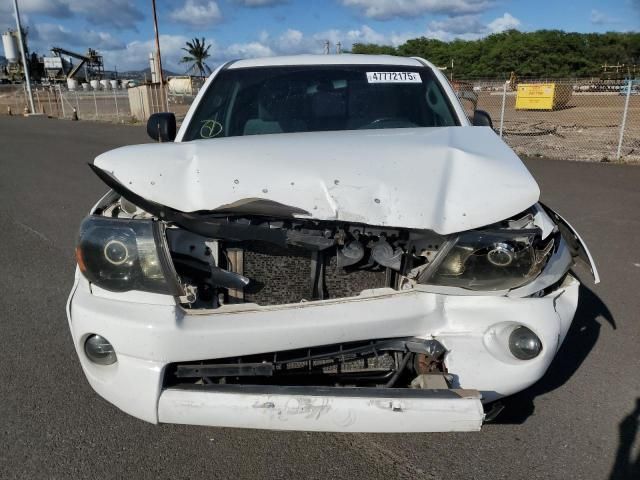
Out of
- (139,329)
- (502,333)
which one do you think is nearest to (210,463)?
(139,329)

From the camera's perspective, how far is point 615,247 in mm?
5539

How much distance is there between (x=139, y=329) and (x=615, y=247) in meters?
5.12

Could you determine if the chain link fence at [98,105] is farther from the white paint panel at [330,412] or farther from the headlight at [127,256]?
the white paint panel at [330,412]

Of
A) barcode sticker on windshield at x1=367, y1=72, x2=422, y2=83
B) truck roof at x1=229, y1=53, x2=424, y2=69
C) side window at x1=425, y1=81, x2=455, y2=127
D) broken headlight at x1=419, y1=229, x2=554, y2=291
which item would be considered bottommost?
broken headlight at x1=419, y1=229, x2=554, y2=291

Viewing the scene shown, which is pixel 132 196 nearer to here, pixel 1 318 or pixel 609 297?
pixel 1 318

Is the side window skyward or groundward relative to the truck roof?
groundward

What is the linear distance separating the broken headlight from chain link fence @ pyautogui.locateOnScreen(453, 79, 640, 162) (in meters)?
2.58

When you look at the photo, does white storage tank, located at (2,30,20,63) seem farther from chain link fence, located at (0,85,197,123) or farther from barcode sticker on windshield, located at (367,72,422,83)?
barcode sticker on windshield, located at (367,72,422,83)

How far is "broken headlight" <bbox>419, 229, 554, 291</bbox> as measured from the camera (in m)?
2.18

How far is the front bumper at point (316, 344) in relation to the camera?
6.63ft

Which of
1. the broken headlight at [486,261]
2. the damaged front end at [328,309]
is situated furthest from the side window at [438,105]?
the broken headlight at [486,261]

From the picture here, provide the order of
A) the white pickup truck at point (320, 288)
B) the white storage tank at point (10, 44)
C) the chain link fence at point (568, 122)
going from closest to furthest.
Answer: the white pickup truck at point (320, 288) → the chain link fence at point (568, 122) → the white storage tank at point (10, 44)

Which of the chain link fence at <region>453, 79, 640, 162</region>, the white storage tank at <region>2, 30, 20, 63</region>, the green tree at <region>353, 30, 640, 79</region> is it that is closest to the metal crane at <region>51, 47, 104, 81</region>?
the white storage tank at <region>2, 30, 20, 63</region>

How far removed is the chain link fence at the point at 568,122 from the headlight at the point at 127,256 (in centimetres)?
317
